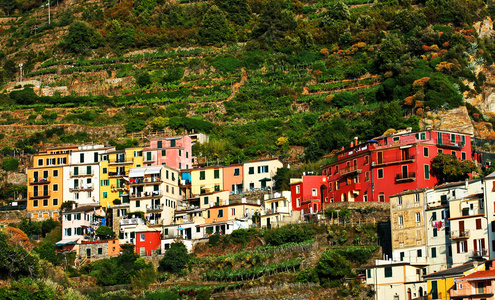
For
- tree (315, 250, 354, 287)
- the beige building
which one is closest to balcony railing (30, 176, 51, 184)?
tree (315, 250, 354, 287)

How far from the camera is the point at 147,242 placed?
74750 mm

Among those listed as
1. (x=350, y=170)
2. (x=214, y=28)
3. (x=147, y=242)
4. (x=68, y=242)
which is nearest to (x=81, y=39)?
(x=214, y=28)

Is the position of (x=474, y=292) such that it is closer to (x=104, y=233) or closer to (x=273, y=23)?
(x=104, y=233)

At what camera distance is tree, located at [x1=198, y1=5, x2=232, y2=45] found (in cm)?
12125

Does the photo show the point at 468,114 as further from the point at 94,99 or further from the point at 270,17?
the point at 94,99

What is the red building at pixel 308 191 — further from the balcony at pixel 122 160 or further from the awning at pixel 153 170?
the balcony at pixel 122 160

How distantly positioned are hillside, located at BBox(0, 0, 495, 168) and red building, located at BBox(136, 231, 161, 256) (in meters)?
14.6

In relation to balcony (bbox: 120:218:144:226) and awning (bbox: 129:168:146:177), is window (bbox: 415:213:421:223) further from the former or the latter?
awning (bbox: 129:168:146:177)

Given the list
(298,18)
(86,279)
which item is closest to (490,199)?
(86,279)

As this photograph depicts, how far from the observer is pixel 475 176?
223 feet

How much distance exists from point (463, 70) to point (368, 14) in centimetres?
2587

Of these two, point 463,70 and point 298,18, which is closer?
point 463,70

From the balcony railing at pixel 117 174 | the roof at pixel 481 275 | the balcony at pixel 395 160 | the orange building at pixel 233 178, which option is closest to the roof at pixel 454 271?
the roof at pixel 481 275

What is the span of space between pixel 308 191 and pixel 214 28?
50.9 metres
